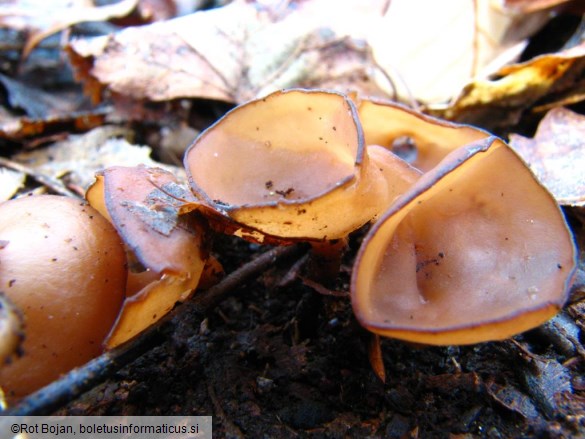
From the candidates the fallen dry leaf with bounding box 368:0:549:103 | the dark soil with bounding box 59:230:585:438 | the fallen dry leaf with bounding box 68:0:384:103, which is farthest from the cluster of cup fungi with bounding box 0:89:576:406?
the fallen dry leaf with bounding box 68:0:384:103

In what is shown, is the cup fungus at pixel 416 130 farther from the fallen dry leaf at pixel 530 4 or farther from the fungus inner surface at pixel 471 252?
the fallen dry leaf at pixel 530 4

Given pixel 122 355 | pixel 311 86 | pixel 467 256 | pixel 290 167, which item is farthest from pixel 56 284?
pixel 311 86

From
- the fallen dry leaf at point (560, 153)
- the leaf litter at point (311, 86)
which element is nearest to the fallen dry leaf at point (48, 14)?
Answer: the leaf litter at point (311, 86)

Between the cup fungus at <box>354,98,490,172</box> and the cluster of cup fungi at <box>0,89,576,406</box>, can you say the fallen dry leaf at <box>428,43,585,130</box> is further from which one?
the cluster of cup fungi at <box>0,89,576,406</box>

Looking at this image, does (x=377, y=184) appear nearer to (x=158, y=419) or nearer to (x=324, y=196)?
(x=324, y=196)

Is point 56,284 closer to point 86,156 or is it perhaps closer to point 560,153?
point 86,156
